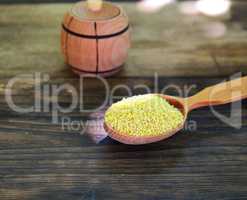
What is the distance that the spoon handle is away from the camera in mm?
721

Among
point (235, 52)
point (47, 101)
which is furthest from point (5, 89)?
point (235, 52)

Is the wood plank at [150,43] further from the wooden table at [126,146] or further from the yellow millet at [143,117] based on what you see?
the yellow millet at [143,117]

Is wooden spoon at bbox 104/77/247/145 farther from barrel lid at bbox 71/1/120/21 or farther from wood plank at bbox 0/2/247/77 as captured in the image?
barrel lid at bbox 71/1/120/21

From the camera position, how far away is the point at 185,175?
597 mm

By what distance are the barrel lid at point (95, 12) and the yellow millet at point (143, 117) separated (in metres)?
0.16

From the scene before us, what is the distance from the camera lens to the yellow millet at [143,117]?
0.64 metres

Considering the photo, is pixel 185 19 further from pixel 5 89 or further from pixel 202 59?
pixel 5 89

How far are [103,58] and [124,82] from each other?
0.21ft

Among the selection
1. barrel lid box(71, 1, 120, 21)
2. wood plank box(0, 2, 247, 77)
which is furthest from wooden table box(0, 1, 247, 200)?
barrel lid box(71, 1, 120, 21)


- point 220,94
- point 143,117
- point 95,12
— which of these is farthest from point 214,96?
point 95,12

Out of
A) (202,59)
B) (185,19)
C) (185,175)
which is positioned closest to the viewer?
(185,175)

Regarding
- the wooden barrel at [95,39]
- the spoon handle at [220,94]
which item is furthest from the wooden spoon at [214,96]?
the wooden barrel at [95,39]

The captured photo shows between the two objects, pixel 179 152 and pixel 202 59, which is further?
pixel 202 59

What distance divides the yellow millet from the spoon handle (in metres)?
0.05
